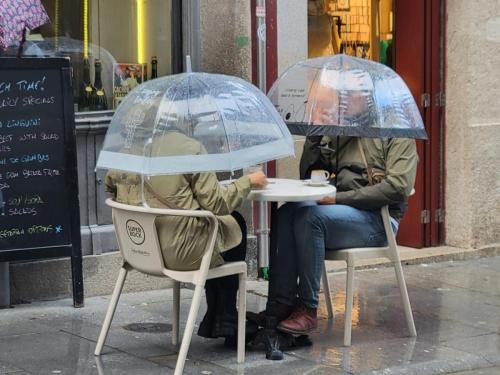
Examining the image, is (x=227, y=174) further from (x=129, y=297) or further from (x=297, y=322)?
(x=297, y=322)

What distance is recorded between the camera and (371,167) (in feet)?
20.0

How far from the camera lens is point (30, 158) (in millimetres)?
6586

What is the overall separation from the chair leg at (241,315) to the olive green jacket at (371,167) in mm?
853

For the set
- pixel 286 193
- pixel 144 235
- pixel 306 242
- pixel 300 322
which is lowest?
pixel 300 322

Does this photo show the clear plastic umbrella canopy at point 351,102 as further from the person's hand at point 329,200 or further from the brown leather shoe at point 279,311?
the brown leather shoe at point 279,311

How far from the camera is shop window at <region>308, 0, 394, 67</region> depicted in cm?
908

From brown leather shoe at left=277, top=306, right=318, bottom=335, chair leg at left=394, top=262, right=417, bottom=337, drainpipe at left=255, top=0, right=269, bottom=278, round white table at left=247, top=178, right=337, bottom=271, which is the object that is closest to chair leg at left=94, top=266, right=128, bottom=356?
round white table at left=247, top=178, right=337, bottom=271

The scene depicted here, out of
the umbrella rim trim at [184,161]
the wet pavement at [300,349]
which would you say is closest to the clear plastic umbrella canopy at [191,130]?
the umbrella rim trim at [184,161]

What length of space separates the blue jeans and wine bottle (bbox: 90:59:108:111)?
2145 millimetres

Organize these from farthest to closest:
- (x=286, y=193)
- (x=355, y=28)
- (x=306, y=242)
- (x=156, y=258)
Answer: (x=355, y=28), (x=306, y=242), (x=286, y=193), (x=156, y=258)

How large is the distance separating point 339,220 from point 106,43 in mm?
2586

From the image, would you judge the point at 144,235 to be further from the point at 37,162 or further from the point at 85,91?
the point at 85,91

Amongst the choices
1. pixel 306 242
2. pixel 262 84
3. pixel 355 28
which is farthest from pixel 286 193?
pixel 355 28

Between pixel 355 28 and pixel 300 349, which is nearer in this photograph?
pixel 300 349
